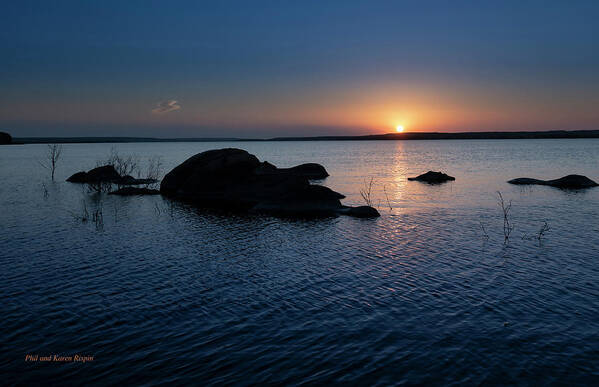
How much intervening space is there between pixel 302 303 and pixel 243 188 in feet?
96.8

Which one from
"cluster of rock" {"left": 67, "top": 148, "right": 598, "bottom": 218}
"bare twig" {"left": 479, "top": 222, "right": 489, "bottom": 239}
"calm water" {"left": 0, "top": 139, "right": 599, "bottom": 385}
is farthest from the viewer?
"cluster of rock" {"left": 67, "top": 148, "right": 598, "bottom": 218}

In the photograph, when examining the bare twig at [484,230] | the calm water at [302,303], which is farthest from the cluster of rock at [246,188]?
the bare twig at [484,230]

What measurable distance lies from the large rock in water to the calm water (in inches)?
269

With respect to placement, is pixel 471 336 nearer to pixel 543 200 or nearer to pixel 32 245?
pixel 32 245

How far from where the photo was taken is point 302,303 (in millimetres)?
15219

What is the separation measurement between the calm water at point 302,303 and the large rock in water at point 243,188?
22.5ft

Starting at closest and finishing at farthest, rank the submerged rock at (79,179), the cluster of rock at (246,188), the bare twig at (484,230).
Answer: the bare twig at (484,230), the cluster of rock at (246,188), the submerged rock at (79,179)

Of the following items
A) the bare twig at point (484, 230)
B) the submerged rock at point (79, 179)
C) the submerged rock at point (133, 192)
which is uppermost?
the submerged rock at point (79, 179)

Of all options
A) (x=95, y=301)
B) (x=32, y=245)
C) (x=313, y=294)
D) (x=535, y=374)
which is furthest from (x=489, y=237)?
(x=32, y=245)

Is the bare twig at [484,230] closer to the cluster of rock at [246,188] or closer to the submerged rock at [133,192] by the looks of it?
the cluster of rock at [246,188]

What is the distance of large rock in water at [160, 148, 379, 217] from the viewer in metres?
36.6

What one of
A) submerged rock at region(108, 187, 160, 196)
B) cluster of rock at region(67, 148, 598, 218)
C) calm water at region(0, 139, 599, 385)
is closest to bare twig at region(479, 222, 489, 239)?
calm water at region(0, 139, 599, 385)

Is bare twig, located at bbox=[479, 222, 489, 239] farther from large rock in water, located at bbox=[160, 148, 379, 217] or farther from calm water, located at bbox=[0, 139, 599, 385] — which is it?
large rock in water, located at bbox=[160, 148, 379, 217]

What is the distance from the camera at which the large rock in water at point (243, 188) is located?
120 feet
